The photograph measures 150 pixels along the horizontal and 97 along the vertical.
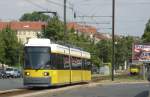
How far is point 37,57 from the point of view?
3959 centimetres

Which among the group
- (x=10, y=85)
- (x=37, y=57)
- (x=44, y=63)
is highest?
(x=37, y=57)

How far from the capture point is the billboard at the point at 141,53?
71500mm

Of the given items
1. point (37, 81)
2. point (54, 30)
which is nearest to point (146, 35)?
point (54, 30)

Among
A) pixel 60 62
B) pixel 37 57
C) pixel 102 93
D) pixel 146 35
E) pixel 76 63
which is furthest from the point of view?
pixel 146 35

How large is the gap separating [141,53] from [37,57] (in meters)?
33.8

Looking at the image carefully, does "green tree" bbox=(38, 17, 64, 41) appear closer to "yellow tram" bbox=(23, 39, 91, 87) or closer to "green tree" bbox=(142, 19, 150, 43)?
"yellow tram" bbox=(23, 39, 91, 87)

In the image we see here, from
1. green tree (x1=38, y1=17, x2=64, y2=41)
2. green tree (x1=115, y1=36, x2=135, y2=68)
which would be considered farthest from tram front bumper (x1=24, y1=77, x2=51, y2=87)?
green tree (x1=115, y1=36, x2=135, y2=68)

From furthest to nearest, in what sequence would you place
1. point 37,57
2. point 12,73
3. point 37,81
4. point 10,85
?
point 12,73 < point 10,85 < point 37,57 < point 37,81

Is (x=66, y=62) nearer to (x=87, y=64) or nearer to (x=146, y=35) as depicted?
(x=87, y=64)

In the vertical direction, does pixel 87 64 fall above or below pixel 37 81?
above

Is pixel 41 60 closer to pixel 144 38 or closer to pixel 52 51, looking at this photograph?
pixel 52 51

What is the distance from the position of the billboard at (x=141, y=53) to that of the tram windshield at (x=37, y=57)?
3304cm

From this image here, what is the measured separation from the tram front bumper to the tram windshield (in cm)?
78

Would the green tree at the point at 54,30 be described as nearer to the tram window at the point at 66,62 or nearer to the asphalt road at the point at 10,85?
the asphalt road at the point at 10,85
